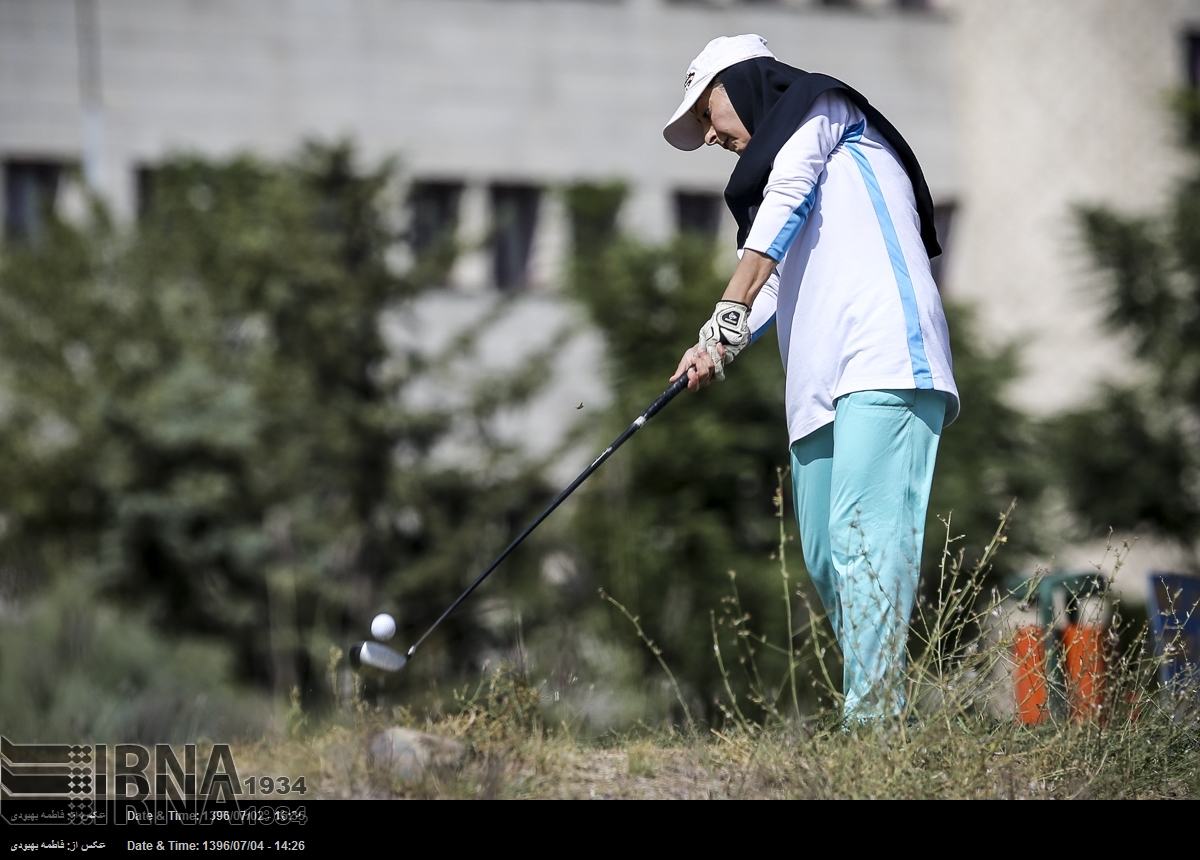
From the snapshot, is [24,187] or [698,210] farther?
[698,210]

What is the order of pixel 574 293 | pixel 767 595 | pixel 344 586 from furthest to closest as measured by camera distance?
pixel 574 293 < pixel 344 586 < pixel 767 595

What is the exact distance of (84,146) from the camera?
23953mm

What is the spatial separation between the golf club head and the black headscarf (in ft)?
5.06

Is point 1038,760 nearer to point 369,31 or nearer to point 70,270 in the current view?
point 70,270

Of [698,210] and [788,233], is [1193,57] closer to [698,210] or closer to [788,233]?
[698,210]

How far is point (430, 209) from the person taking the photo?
82.5 feet

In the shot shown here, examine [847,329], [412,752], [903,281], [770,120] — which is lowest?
[412,752]

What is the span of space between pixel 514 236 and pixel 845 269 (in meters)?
20.9

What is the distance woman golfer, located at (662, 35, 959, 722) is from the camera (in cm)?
452

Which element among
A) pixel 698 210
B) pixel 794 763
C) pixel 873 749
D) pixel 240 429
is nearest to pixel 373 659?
pixel 794 763

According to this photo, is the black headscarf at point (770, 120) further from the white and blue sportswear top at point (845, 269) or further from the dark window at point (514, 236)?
the dark window at point (514, 236)

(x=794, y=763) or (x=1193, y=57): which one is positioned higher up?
(x=1193, y=57)

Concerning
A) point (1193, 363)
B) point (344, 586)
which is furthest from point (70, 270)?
point (1193, 363)

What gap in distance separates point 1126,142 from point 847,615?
23.9m
